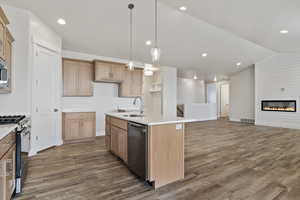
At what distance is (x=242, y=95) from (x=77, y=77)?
8.40 meters

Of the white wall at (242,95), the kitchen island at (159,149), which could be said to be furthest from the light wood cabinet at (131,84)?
the white wall at (242,95)

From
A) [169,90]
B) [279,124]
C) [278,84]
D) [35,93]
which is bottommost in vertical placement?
[279,124]

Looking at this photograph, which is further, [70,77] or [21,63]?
[70,77]

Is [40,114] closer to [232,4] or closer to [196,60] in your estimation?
[232,4]

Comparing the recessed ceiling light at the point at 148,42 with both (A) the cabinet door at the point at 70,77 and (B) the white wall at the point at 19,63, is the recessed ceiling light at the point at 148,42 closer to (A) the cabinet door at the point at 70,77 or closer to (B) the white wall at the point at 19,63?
(A) the cabinet door at the point at 70,77

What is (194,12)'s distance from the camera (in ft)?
12.9

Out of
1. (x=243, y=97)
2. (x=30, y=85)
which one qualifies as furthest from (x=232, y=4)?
(x=243, y=97)

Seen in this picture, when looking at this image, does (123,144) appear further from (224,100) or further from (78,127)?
(224,100)

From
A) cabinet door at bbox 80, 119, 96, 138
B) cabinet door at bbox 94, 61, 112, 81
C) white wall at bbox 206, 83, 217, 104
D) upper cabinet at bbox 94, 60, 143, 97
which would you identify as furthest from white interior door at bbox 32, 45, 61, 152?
white wall at bbox 206, 83, 217, 104

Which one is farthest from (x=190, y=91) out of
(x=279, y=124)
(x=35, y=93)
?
(x=35, y=93)

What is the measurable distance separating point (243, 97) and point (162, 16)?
709cm

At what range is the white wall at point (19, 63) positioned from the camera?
3.23 meters

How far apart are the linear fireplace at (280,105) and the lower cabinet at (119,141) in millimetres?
7412

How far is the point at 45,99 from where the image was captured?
390 centimetres
